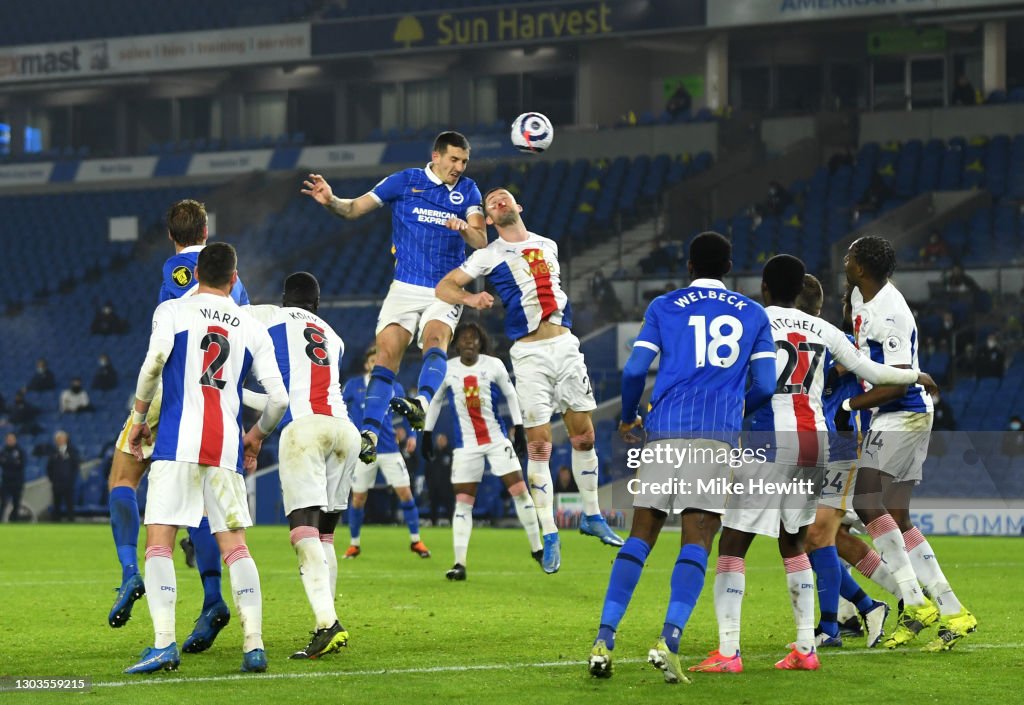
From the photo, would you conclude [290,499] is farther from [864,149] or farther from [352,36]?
[352,36]

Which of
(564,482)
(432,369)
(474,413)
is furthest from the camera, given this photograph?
(564,482)

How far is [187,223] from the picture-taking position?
9.10 m

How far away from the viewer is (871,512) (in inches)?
364

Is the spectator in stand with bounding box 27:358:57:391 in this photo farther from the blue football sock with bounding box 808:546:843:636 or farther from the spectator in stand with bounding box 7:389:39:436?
the blue football sock with bounding box 808:546:843:636

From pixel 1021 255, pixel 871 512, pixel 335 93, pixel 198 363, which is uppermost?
pixel 335 93

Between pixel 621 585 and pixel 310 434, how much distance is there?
95.2 inches

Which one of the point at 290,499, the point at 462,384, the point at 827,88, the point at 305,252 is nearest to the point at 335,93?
the point at 305,252

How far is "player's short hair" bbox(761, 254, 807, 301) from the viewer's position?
8234 millimetres

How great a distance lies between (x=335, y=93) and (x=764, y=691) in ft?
123

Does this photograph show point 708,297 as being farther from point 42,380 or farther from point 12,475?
point 42,380

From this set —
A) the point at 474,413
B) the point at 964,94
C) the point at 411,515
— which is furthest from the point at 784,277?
the point at 964,94

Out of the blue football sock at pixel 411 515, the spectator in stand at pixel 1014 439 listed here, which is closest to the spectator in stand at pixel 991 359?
the spectator in stand at pixel 1014 439

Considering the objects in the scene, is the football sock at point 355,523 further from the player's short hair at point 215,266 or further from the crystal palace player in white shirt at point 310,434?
the player's short hair at point 215,266

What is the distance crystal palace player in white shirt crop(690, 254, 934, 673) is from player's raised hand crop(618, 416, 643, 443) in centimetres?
60
